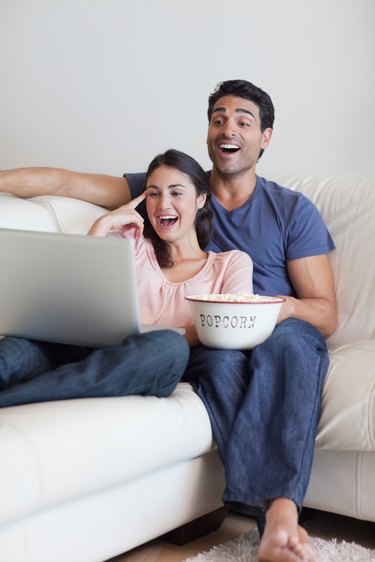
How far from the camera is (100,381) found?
1.78 metres

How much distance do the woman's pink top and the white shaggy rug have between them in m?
0.56

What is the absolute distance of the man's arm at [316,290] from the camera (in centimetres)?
241

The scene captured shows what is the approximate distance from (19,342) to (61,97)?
191 cm

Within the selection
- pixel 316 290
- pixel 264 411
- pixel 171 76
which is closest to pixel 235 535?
pixel 264 411

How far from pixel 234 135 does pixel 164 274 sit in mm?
499

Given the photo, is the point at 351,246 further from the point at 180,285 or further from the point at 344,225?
the point at 180,285

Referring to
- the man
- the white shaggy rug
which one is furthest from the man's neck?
the white shaggy rug

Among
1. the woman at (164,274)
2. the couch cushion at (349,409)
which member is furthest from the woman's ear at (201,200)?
the couch cushion at (349,409)

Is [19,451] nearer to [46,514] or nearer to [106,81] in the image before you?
[46,514]

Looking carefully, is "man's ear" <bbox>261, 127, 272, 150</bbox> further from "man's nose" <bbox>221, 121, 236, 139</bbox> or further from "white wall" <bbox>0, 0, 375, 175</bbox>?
"white wall" <bbox>0, 0, 375, 175</bbox>

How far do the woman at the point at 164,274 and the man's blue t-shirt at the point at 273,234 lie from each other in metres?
0.08

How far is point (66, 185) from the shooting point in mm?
2625

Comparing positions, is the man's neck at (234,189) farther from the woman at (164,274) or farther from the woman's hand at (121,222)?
the woman's hand at (121,222)

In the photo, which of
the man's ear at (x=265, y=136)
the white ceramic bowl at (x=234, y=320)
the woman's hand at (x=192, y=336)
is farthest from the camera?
the man's ear at (x=265, y=136)
